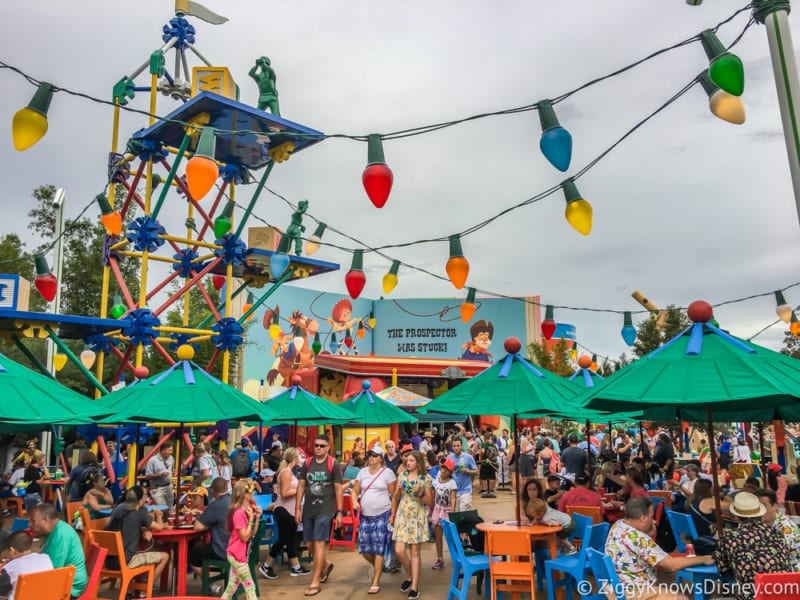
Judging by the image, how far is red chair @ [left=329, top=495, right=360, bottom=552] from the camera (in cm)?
995

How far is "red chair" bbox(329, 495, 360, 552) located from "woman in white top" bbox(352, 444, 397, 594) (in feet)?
6.94

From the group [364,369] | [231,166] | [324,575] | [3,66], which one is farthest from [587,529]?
[364,369]

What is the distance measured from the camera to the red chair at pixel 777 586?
158 inches

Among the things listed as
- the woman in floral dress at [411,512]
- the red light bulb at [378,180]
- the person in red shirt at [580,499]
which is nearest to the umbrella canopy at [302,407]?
the woman in floral dress at [411,512]

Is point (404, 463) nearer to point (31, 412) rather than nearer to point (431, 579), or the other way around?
point (431, 579)

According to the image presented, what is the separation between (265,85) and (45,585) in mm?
10357

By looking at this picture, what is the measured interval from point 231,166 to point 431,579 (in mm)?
10635

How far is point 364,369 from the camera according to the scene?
91.6 ft

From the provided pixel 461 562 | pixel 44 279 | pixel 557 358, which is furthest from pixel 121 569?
pixel 557 358

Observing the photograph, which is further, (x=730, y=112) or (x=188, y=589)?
(x=188, y=589)

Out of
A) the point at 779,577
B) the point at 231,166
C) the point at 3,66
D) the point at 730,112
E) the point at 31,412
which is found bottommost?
the point at 779,577

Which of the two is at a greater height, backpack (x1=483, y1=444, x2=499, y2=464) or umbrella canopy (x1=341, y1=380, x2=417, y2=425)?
umbrella canopy (x1=341, y1=380, x2=417, y2=425)

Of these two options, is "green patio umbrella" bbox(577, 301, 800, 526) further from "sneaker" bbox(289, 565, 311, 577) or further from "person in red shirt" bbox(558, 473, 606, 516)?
"sneaker" bbox(289, 565, 311, 577)

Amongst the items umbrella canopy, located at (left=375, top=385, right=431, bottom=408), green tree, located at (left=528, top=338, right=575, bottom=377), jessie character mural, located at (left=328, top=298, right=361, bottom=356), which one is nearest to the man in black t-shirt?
umbrella canopy, located at (left=375, top=385, right=431, bottom=408)
